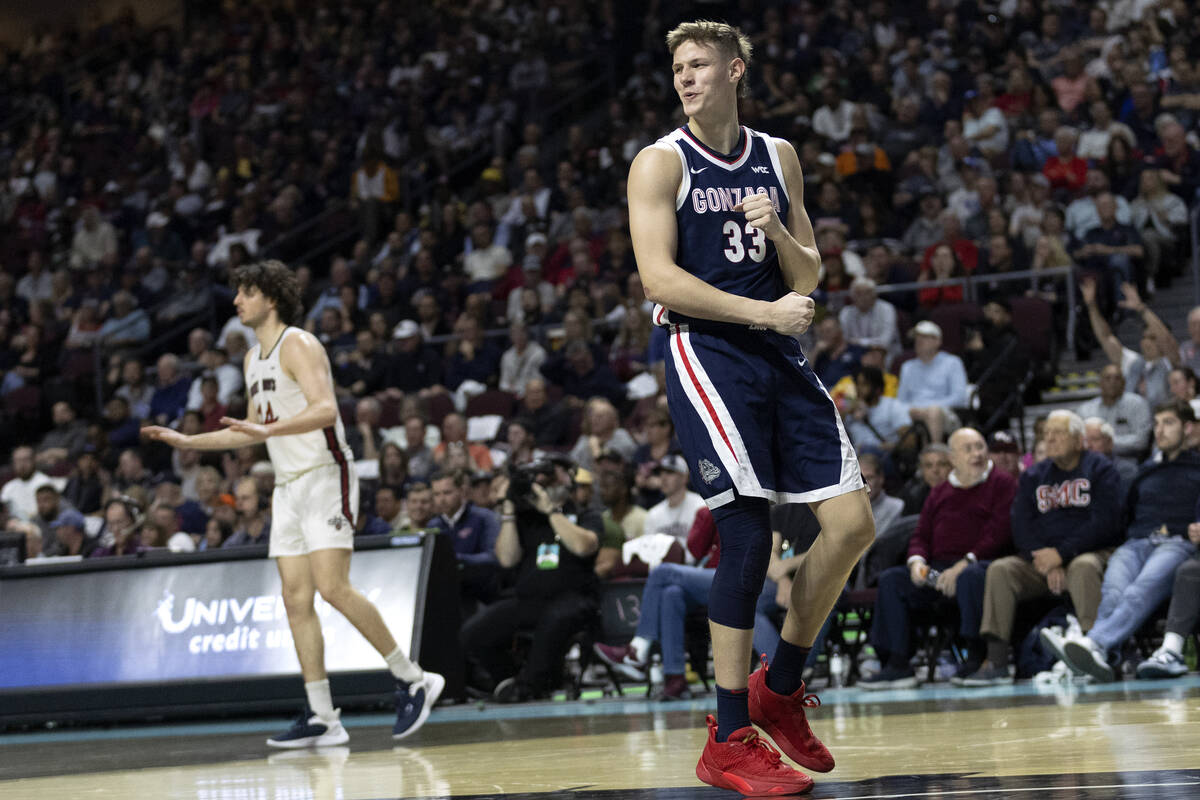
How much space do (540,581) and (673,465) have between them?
1.41m

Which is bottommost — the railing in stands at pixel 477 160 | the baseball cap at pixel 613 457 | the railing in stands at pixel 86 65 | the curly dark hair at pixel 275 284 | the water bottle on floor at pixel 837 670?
the water bottle on floor at pixel 837 670

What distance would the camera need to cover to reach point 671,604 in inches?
352

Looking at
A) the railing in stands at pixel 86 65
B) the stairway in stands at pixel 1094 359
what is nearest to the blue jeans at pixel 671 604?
the stairway in stands at pixel 1094 359

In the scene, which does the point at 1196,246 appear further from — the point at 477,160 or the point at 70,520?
the point at 477,160

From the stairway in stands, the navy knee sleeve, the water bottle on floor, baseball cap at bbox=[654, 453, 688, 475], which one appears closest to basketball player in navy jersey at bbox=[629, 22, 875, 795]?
the navy knee sleeve

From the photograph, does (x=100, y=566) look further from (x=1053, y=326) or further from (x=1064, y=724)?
(x=1053, y=326)

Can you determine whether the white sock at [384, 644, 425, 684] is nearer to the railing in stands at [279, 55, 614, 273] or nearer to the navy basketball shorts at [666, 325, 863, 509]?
the navy basketball shorts at [666, 325, 863, 509]

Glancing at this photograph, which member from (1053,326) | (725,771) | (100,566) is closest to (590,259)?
(1053,326)

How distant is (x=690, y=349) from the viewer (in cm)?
420

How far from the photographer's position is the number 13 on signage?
425 cm

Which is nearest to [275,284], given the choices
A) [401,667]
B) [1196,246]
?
[401,667]

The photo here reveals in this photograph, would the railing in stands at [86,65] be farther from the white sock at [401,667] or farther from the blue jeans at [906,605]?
the white sock at [401,667]

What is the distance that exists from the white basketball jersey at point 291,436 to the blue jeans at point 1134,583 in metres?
4.20

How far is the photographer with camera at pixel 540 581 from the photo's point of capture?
9.30 m
